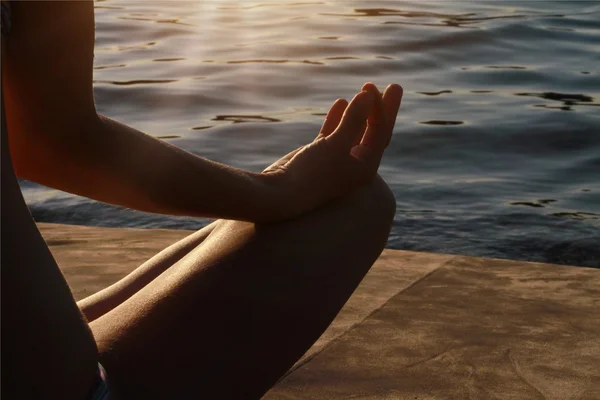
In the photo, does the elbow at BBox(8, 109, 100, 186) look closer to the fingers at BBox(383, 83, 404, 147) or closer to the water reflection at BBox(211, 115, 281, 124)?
the fingers at BBox(383, 83, 404, 147)

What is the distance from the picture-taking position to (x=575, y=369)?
242cm

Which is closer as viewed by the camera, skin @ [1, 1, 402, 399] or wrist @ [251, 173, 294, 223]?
skin @ [1, 1, 402, 399]

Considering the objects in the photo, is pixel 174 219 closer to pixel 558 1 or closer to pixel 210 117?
pixel 210 117

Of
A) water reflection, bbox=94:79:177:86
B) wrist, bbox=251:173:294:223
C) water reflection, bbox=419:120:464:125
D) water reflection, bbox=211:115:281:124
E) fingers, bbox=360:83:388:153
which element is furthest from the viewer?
water reflection, bbox=94:79:177:86

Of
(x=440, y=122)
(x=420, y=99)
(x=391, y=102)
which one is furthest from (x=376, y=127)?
(x=420, y=99)

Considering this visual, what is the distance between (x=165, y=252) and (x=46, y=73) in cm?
48

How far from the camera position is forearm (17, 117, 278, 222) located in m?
1.35

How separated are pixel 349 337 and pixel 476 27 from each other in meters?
8.50

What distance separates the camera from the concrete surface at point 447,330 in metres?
2.30

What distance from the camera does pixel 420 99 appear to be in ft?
25.2

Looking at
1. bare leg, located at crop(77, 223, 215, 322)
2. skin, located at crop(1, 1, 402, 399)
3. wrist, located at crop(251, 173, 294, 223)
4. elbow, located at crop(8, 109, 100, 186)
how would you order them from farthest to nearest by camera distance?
bare leg, located at crop(77, 223, 215, 322) → wrist, located at crop(251, 173, 294, 223) → elbow, located at crop(8, 109, 100, 186) → skin, located at crop(1, 1, 402, 399)

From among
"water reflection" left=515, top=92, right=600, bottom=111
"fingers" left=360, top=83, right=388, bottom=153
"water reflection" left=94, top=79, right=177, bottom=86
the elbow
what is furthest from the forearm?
"water reflection" left=94, top=79, right=177, bottom=86

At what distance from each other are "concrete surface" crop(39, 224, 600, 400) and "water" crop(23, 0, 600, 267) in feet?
4.05

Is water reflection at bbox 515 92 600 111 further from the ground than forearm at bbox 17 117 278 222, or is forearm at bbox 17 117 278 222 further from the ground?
forearm at bbox 17 117 278 222
